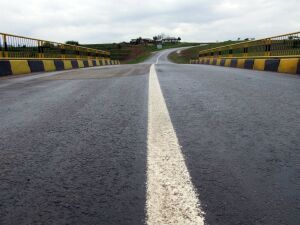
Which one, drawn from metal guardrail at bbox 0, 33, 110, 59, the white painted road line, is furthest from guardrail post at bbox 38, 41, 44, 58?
the white painted road line

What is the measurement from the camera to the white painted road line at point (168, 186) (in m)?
1.27

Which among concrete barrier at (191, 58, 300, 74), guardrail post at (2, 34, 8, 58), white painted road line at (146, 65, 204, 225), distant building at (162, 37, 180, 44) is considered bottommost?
distant building at (162, 37, 180, 44)

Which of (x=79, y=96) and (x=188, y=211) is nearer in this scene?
(x=188, y=211)

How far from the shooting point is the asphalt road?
1.36m

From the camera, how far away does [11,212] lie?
4.48 feet

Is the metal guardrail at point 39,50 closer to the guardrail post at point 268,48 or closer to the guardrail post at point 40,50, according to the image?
the guardrail post at point 40,50

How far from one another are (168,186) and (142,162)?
1.28 ft

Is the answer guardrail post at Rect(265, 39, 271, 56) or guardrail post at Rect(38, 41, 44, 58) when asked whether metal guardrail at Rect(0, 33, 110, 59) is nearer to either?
guardrail post at Rect(38, 41, 44, 58)

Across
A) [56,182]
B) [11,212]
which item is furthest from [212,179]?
[11,212]

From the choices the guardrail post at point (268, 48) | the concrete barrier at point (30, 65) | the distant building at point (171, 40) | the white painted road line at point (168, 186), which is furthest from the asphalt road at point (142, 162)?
the distant building at point (171, 40)

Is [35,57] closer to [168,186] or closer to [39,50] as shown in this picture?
[39,50]

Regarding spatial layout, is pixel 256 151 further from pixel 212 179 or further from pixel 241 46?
pixel 241 46

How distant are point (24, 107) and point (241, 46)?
503 inches

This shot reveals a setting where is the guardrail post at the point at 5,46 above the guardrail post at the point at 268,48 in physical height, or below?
above
